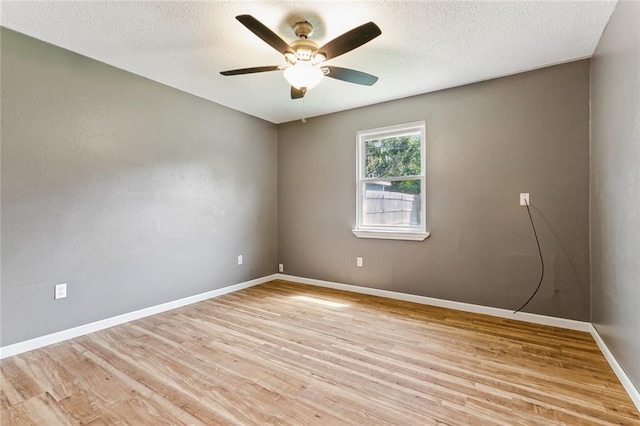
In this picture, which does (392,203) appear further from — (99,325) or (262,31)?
(99,325)

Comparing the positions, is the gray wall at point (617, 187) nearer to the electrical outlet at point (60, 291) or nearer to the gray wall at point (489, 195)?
the gray wall at point (489, 195)

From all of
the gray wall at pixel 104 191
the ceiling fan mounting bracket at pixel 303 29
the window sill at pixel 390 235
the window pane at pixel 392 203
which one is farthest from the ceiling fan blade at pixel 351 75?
the gray wall at pixel 104 191

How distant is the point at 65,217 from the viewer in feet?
8.19

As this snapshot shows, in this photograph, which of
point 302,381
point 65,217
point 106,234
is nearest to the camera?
point 302,381

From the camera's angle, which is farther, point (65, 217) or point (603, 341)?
point (65, 217)

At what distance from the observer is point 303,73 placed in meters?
2.12

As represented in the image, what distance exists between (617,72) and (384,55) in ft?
5.34

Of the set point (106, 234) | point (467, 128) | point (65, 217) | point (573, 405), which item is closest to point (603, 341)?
point (573, 405)

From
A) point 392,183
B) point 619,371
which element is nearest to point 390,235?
point 392,183

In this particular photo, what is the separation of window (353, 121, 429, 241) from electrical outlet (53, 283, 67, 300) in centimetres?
305

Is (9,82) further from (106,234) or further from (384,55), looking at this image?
(384,55)

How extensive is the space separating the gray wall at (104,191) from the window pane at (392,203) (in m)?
1.81

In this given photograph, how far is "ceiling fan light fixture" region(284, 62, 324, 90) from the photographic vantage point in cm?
212

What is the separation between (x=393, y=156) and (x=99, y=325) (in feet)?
11.9
